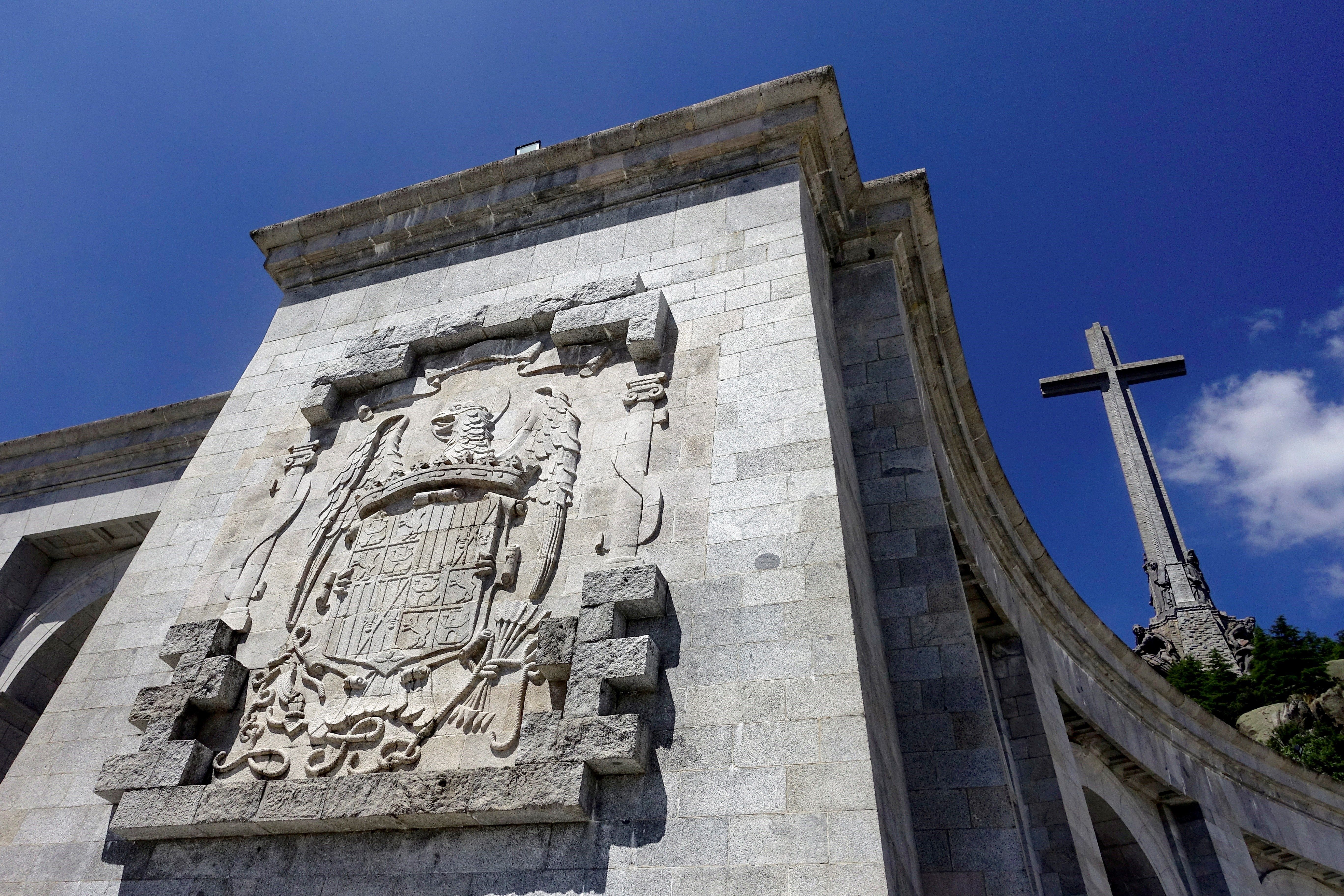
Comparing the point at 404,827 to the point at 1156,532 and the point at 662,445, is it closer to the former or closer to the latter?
the point at 662,445

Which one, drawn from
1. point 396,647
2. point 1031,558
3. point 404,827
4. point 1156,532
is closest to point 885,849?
point 404,827

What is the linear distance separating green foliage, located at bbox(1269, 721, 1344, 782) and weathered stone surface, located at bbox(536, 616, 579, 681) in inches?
897

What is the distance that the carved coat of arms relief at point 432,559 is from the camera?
6160mm

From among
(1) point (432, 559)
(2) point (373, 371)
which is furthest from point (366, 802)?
(2) point (373, 371)

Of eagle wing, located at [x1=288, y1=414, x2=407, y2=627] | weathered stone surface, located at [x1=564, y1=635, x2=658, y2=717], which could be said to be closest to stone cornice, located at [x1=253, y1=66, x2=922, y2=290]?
eagle wing, located at [x1=288, y1=414, x2=407, y2=627]

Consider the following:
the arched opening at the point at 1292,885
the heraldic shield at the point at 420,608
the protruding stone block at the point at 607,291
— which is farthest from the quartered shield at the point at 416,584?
the arched opening at the point at 1292,885

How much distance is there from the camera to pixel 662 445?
7176mm

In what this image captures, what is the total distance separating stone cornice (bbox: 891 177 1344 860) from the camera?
10.5 m

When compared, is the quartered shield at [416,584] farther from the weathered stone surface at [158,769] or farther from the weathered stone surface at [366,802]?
the weathered stone surface at [158,769]

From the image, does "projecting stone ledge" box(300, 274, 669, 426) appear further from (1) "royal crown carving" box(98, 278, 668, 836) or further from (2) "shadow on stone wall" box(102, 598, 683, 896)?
(2) "shadow on stone wall" box(102, 598, 683, 896)

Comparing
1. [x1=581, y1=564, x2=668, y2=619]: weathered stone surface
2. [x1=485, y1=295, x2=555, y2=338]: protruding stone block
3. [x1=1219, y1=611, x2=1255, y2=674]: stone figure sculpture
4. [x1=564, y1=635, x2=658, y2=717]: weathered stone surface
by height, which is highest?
[x1=1219, y1=611, x2=1255, y2=674]: stone figure sculpture

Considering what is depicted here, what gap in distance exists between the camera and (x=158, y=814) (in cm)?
615

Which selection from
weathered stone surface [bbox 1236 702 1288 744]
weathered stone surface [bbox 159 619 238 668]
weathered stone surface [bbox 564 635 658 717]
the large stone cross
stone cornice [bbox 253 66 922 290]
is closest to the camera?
weathered stone surface [bbox 564 635 658 717]

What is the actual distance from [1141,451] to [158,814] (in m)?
39.7
